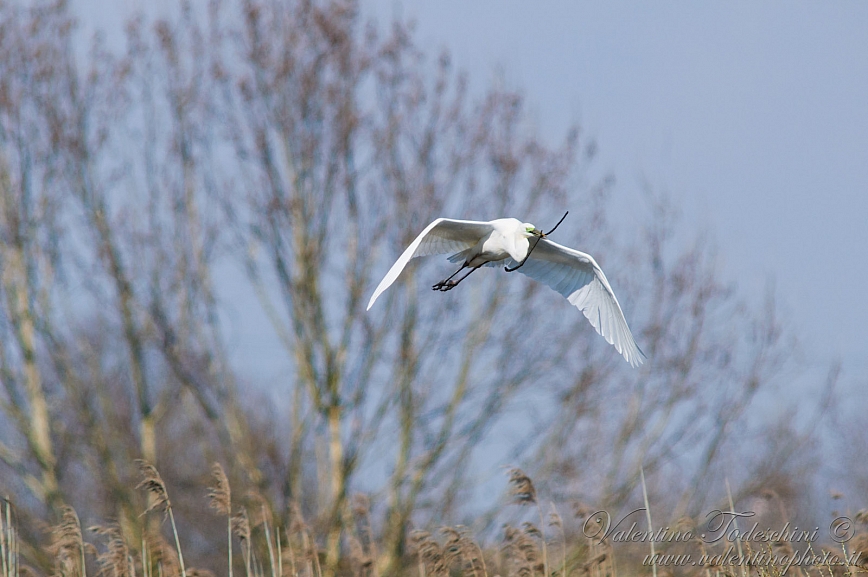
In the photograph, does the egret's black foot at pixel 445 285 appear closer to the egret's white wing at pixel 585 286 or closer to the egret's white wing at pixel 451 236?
the egret's white wing at pixel 451 236

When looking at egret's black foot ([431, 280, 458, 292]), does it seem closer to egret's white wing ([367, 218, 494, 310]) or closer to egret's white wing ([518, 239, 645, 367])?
egret's white wing ([367, 218, 494, 310])

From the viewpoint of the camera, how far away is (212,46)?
9.70m

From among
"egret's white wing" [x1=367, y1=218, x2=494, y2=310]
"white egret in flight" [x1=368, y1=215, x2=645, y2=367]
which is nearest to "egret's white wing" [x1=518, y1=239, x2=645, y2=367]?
"white egret in flight" [x1=368, y1=215, x2=645, y2=367]

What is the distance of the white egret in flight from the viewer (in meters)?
5.23

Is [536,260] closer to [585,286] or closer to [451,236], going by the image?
[585,286]

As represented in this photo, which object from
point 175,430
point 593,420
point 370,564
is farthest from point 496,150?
point 175,430

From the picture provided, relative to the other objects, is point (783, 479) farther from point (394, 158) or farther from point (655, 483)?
point (394, 158)

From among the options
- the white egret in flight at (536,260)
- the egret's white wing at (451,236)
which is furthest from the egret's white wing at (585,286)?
the egret's white wing at (451,236)

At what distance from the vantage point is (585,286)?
613cm

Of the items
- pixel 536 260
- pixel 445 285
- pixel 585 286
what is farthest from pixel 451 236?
pixel 585 286

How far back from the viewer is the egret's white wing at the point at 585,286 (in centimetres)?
568

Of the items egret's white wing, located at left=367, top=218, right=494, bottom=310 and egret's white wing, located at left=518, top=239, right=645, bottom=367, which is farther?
egret's white wing, located at left=518, top=239, right=645, bottom=367

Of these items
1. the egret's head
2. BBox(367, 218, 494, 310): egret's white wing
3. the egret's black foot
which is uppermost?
BBox(367, 218, 494, 310): egret's white wing

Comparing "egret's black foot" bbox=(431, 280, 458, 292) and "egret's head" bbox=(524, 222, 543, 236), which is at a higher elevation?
"egret's head" bbox=(524, 222, 543, 236)
